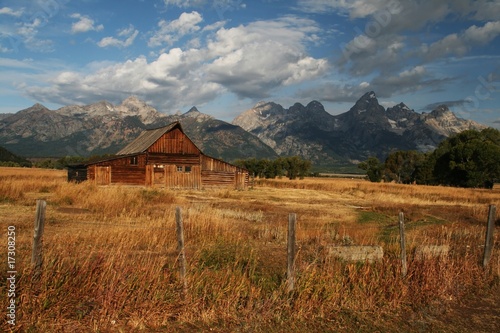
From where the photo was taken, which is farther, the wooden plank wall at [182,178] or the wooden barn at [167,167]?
the wooden plank wall at [182,178]

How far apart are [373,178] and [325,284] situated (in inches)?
3691

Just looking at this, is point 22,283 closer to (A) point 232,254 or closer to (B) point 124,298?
(B) point 124,298

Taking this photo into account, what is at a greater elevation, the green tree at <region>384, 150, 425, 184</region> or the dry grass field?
the green tree at <region>384, 150, 425, 184</region>

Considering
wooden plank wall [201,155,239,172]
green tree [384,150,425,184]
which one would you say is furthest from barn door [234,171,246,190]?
green tree [384,150,425,184]

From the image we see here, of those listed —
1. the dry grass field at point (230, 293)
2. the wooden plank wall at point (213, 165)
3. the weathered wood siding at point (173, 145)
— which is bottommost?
the dry grass field at point (230, 293)

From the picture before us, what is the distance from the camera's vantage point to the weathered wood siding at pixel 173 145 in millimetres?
44625

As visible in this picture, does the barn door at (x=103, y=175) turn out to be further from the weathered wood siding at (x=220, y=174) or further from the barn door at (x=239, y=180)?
the barn door at (x=239, y=180)

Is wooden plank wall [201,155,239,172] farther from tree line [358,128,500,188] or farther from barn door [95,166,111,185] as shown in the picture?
tree line [358,128,500,188]

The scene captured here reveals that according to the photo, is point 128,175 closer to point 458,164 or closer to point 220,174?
point 220,174

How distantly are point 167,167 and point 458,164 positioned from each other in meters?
48.6

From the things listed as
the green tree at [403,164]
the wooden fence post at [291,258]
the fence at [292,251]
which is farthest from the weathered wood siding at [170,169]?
the green tree at [403,164]

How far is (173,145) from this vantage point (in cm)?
4562

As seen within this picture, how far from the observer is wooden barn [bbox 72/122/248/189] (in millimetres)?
42250

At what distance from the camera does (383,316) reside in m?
7.30
